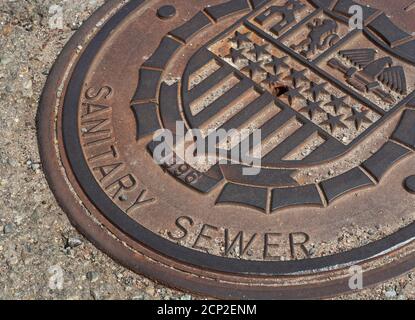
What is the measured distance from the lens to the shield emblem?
100 inches

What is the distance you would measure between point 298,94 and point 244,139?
0.88 ft

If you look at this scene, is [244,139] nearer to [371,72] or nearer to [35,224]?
[371,72]

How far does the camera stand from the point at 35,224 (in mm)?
2598

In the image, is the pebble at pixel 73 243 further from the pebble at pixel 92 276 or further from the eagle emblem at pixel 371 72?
the eagle emblem at pixel 371 72

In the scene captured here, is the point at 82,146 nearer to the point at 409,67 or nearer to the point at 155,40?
the point at 155,40

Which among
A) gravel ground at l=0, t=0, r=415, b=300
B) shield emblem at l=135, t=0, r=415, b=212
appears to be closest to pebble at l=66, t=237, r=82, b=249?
gravel ground at l=0, t=0, r=415, b=300

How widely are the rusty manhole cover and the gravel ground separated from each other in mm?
50

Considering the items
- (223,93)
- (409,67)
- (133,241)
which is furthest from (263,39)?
(133,241)

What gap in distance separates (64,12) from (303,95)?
1.08 m

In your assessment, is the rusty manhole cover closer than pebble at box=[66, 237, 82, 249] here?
Yes

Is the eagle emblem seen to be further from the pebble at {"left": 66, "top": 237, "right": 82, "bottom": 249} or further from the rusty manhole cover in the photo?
the pebble at {"left": 66, "top": 237, "right": 82, "bottom": 249}

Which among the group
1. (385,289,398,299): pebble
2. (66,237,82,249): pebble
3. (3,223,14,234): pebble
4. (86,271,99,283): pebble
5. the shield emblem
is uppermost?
the shield emblem

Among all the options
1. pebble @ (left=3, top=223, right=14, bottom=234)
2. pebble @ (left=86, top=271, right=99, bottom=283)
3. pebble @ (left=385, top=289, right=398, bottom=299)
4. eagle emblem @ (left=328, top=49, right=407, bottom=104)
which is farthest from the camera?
eagle emblem @ (left=328, top=49, right=407, bottom=104)

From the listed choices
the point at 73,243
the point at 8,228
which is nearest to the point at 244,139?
the point at 73,243
